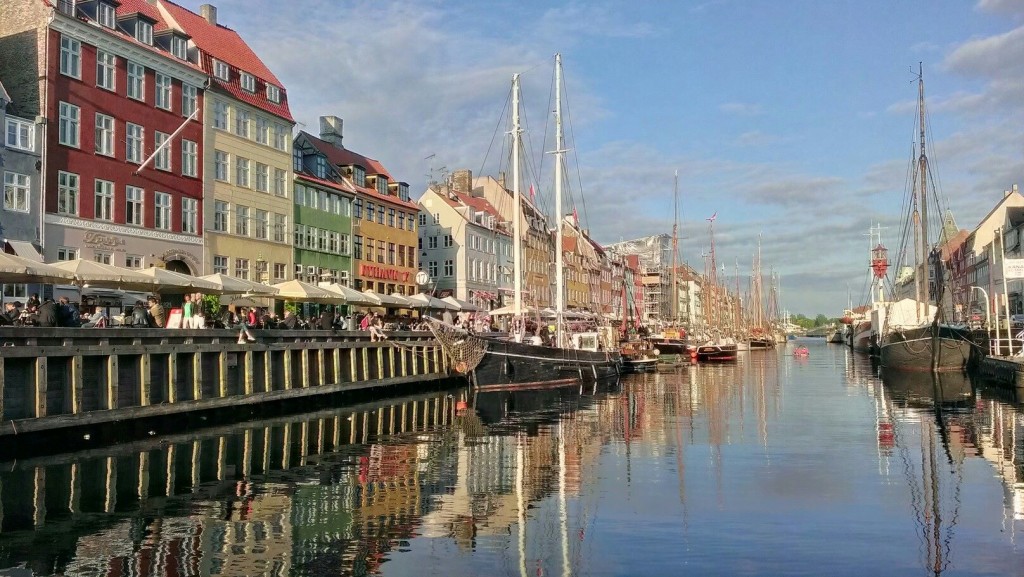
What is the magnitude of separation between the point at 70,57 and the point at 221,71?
1269cm

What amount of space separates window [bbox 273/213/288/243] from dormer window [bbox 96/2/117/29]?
16935 mm

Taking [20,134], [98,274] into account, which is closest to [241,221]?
[20,134]

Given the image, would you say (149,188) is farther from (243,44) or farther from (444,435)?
(444,435)

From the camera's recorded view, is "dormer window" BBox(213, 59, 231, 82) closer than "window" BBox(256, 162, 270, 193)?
Yes

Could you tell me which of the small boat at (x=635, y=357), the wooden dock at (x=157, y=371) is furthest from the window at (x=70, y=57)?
the small boat at (x=635, y=357)

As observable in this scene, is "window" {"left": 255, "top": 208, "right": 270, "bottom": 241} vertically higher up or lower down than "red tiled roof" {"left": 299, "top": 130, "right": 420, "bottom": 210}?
lower down

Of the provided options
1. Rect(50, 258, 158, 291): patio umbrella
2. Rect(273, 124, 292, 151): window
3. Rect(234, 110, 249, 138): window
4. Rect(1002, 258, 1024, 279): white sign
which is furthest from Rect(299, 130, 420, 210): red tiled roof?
Rect(1002, 258, 1024, 279): white sign

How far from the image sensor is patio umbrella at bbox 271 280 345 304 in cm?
4156

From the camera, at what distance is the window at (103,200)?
1705 inches

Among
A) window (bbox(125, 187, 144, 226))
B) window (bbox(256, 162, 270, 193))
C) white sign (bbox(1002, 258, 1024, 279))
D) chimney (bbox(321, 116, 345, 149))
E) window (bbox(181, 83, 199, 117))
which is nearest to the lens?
window (bbox(125, 187, 144, 226))

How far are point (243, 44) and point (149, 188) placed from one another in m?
17.4

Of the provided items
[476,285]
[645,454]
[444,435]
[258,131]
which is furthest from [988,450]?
[476,285]

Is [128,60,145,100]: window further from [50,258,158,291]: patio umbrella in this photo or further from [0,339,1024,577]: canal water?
[0,339,1024,577]: canal water

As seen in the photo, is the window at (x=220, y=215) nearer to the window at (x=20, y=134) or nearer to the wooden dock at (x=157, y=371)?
the window at (x=20, y=134)
